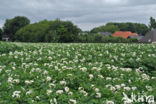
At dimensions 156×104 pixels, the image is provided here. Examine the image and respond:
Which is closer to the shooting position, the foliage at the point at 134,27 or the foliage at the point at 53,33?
the foliage at the point at 53,33

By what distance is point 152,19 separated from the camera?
9969 centimetres

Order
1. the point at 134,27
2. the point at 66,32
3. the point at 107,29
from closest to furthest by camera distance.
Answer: the point at 66,32 < the point at 134,27 < the point at 107,29

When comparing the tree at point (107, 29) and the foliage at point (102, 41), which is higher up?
the tree at point (107, 29)

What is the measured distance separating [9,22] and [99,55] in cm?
9399

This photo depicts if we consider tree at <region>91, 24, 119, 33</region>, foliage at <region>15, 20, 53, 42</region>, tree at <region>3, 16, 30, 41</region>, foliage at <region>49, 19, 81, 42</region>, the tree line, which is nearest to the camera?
foliage at <region>49, 19, 81, 42</region>

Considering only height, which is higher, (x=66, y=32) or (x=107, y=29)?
(x=107, y=29)

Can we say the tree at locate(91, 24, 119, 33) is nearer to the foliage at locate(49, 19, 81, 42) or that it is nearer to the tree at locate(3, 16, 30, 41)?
the tree at locate(3, 16, 30, 41)

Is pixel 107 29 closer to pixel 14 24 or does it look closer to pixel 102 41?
pixel 14 24

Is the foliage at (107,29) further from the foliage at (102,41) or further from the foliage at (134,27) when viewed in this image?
the foliage at (102,41)

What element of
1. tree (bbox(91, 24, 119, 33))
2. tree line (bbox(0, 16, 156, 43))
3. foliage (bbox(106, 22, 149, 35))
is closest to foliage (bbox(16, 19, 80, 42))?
tree line (bbox(0, 16, 156, 43))

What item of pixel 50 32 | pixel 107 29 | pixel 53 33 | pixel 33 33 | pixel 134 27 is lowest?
pixel 53 33

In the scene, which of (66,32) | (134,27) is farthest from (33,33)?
(134,27)

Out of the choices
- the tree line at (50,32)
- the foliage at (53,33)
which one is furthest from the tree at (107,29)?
the foliage at (53,33)

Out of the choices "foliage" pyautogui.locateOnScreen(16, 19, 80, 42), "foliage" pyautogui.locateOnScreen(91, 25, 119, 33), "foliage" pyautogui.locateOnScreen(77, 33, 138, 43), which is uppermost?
"foliage" pyautogui.locateOnScreen(91, 25, 119, 33)
